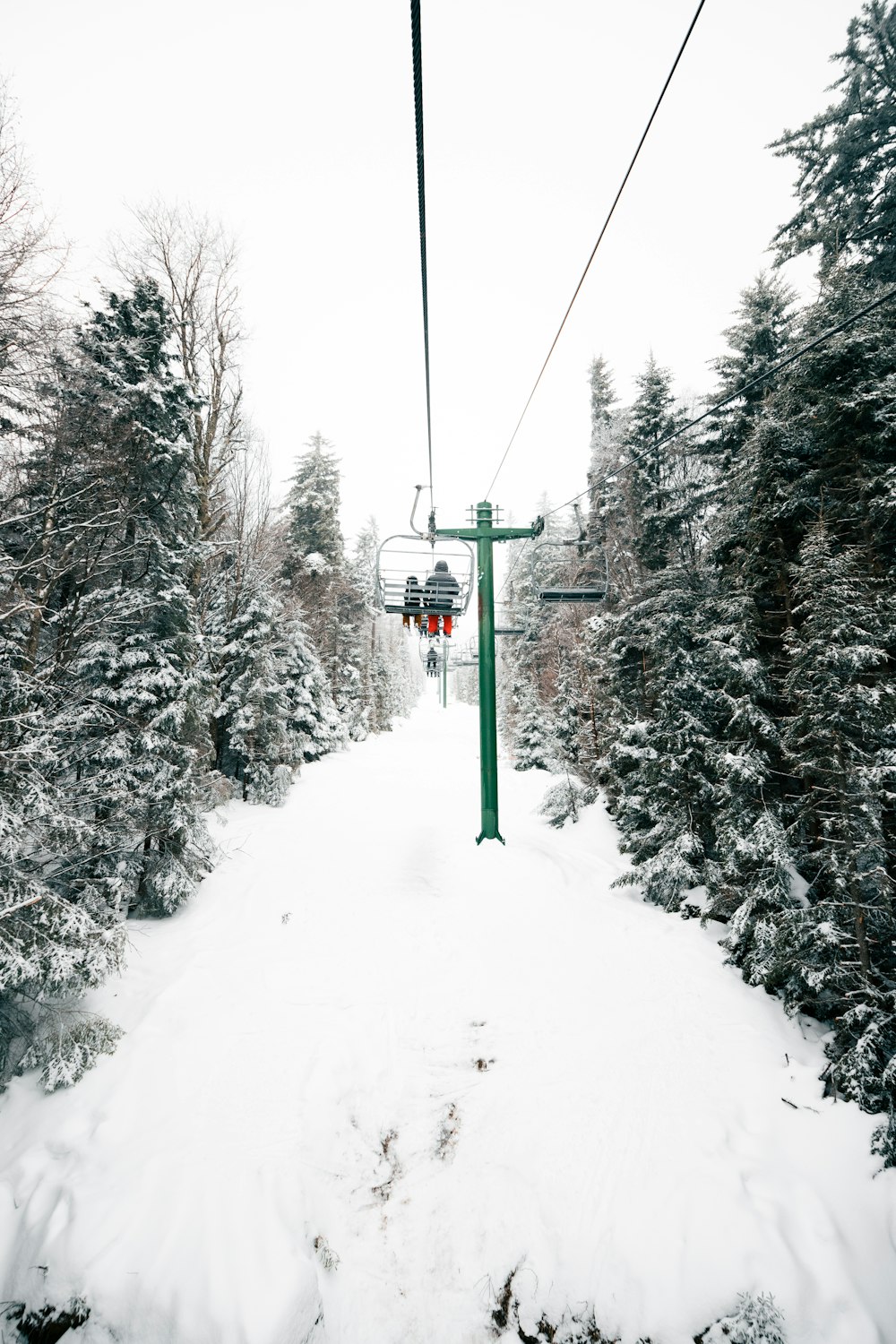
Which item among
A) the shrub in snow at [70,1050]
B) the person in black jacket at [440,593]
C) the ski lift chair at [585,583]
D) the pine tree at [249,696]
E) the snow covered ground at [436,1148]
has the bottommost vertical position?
the snow covered ground at [436,1148]

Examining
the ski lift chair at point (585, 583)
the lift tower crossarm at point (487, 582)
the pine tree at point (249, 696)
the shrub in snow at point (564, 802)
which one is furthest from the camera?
the ski lift chair at point (585, 583)

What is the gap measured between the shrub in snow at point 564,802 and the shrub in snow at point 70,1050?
34.7 ft

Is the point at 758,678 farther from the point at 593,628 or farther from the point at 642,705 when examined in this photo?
the point at 593,628

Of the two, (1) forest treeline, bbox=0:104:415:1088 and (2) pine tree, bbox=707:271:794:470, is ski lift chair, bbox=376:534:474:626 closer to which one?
(1) forest treeline, bbox=0:104:415:1088

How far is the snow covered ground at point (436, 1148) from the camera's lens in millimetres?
3588

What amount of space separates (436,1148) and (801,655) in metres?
6.87

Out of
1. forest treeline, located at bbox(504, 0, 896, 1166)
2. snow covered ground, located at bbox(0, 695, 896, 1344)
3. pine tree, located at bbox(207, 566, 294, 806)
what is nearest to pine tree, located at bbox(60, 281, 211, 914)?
snow covered ground, located at bbox(0, 695, 896, 1344)

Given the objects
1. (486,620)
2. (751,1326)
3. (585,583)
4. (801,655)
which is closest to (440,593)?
(486,620)

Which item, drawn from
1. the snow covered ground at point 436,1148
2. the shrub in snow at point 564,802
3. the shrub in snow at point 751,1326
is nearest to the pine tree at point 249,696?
the snow covered ground at point 436,1148

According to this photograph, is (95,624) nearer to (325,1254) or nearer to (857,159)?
(325,1254)

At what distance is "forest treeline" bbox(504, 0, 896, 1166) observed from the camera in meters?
5.57

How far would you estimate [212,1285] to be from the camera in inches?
138

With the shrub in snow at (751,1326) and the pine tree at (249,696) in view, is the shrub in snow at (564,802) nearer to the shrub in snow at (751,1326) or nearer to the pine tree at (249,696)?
the pine tree at (249,696)

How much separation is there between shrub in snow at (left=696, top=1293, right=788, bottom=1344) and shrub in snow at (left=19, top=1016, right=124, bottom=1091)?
6038mm
